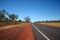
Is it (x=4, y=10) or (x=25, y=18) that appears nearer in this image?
(x=4, y=10)

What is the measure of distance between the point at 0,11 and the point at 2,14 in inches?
142

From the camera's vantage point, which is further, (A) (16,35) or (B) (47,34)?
(A) (16,35)

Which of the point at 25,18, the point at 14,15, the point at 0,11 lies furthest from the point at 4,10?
the point at 25,18

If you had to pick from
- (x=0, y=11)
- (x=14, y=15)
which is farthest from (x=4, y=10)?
(x=14, y=15)

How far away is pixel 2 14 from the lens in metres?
92.7

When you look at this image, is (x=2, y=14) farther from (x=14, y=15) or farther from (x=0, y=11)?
(x=14, y=15)

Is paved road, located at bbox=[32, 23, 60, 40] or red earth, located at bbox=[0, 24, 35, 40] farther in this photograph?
red earth, located at bbox=[0, 24, 35, 40]

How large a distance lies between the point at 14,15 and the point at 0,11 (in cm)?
4271

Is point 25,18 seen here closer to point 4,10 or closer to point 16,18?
point 16,18

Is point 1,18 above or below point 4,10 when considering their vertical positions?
below

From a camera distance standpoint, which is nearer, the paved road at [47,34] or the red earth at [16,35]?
the paved road at [47,34]

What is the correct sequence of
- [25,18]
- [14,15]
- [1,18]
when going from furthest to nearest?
[25,18], [14,15], [1,18]

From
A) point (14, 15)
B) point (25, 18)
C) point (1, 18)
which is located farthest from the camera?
point (25, 18)

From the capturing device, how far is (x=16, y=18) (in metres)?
138
